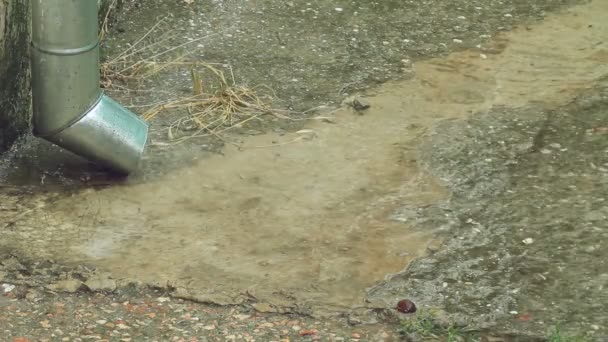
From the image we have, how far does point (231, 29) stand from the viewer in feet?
17.7

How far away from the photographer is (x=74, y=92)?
386cm

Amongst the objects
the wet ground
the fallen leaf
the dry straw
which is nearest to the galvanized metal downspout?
the wet ground

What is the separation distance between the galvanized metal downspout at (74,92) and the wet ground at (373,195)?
0.55 feet

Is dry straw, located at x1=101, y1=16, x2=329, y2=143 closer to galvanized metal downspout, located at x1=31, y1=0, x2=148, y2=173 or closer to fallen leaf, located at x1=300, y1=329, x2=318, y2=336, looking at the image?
galvanized metal downspout, located at x1=31, y1=0, x2=148, y2=173

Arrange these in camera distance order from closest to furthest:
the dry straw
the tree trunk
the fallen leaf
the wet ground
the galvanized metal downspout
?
the fallen leaf, the wet ground, the galvanized metal downspout, the tree trunk, the dry straw

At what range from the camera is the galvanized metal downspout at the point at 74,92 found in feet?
12.4

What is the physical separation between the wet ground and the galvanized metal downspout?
0.17 m

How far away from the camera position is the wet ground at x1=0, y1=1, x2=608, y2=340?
3.45m

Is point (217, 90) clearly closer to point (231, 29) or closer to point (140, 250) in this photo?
point (231, 29)

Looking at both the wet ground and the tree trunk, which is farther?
the tree trunk

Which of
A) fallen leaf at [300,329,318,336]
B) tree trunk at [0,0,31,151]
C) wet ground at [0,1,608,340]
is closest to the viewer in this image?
fallen leaf at [300,329,318,336]

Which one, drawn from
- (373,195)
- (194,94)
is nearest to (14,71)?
(194,94)

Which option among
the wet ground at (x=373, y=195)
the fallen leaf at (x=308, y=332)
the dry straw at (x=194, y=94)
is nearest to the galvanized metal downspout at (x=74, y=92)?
the wet ground at (x=373, y=195)

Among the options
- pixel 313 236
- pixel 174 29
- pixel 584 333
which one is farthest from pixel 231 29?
pixel 584 333
